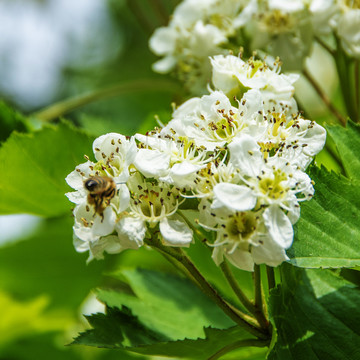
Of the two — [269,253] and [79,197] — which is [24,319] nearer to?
[79,197]

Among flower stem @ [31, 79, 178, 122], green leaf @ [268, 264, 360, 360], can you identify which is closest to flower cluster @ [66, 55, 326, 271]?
green leaf @ [268, 264, 360, 360]

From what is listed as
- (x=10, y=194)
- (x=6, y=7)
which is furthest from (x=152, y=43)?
(x=6, y=7)

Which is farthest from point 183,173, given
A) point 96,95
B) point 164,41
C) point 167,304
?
point 96,95

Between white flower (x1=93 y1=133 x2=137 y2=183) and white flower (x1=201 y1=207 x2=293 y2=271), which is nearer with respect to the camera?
white flower (x1=201 y1=207 x2=293 y2=271)

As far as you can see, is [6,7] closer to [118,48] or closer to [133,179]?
[118,48]

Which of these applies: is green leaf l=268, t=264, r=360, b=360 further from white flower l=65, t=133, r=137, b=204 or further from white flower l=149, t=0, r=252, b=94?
white flower l=149, t=0, r=252, b=94

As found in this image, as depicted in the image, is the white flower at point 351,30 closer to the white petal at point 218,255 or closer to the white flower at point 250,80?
the white flower at point 250,80
